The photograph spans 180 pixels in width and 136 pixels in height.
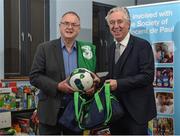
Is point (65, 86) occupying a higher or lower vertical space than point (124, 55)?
lower

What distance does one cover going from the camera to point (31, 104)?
3641mm

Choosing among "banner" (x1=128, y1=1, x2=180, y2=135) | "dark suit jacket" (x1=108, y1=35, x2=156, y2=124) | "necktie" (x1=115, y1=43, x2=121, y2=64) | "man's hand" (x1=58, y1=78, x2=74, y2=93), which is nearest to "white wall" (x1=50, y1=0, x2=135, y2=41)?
"banner" (x1=128, y1=1, x2=180, y2=135)

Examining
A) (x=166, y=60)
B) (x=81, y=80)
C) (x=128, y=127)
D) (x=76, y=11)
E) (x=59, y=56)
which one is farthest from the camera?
(x=76, y=11)

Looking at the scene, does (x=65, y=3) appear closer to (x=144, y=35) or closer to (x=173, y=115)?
(x=144, y=35)

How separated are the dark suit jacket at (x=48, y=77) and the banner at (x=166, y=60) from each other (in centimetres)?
142

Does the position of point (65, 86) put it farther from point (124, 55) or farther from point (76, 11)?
point (76, 11)

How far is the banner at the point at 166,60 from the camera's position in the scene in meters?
2.97

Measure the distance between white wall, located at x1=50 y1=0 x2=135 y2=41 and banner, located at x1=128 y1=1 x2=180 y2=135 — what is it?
1.47 meters

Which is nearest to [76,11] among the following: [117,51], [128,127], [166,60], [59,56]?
[166,60]

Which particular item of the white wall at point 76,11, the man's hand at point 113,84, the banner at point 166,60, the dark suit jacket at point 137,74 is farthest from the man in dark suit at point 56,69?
the white wall at point 76,11

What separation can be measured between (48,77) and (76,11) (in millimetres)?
2703

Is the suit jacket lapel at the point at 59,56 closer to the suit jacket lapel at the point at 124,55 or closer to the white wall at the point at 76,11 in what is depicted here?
the suit jacket lapel at the point at 124,55

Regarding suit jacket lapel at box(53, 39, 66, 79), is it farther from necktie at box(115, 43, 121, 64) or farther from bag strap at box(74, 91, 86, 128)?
necktie at box(115, 43, 121, 64)

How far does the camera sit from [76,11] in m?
4.49
